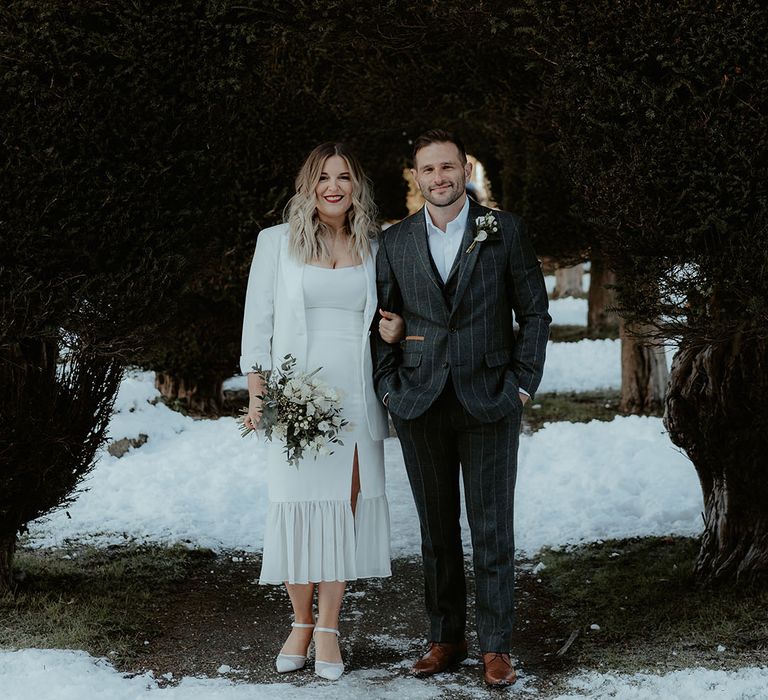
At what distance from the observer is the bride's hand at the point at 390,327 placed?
4527 millimetres

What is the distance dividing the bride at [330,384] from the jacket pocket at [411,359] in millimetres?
123

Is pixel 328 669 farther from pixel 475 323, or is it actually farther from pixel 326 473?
pixel 475 323

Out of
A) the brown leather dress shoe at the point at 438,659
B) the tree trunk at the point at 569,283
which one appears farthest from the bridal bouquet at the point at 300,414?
the tree trunk at the point at 569,283

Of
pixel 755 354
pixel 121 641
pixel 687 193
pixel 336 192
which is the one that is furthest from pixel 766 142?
pixel 121 641

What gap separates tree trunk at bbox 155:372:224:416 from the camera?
1218 centimetres

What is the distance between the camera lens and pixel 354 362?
183 inches

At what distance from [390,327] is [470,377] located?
17.2 inches

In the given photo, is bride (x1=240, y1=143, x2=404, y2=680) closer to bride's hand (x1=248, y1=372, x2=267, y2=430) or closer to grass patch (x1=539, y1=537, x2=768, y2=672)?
bride's hand (x1=248, y1=372, x2=267, y2=430)

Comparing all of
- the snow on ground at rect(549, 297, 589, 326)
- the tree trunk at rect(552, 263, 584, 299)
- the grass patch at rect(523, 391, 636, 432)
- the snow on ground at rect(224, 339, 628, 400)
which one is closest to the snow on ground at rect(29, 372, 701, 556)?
the grass patch at rect(523, 391, 636, 432)

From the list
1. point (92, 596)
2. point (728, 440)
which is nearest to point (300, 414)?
point (92, 596)

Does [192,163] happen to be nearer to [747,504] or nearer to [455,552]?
[455,552]

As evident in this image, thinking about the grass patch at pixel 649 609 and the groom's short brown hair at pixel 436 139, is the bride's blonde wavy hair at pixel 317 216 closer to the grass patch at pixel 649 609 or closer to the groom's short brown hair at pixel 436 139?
the groom's short brown hair at pixel 436 139

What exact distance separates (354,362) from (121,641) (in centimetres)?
185

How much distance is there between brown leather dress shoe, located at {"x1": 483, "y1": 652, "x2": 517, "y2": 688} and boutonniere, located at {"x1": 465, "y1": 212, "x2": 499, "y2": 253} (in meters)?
1.78
